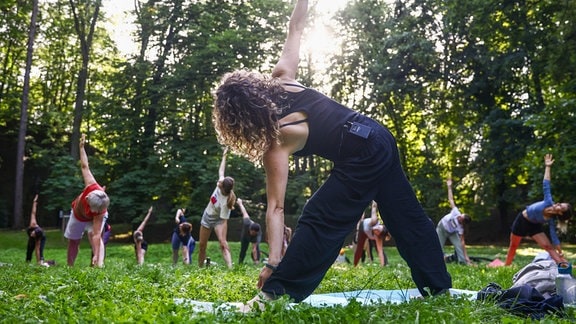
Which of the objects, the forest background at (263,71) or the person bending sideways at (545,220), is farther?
the forest background at (263,71)

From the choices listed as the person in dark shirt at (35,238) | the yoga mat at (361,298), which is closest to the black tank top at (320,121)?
the yoga mat at (361,298)

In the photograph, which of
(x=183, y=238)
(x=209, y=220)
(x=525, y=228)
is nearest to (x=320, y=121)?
(x=209, y=220)

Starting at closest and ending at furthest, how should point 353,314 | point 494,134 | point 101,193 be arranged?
point 353,314, point 101,193, point 494,134

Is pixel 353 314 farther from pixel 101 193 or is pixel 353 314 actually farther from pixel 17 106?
pixel 17 106

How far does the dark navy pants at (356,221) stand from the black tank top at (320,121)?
0.38 ft

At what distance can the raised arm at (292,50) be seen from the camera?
434 cm

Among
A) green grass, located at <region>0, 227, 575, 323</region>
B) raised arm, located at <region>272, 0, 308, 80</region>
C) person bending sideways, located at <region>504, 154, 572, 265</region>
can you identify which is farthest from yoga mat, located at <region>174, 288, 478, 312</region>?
person bending sideways, located at <region>504, 154, 572, 265</region>

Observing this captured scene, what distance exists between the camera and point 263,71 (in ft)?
88.7

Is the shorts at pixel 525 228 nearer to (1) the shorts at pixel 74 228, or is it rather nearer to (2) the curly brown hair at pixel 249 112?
(1) the shorts at pixel 74 228

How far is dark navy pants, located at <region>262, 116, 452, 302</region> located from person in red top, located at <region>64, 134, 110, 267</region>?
18.8 ft

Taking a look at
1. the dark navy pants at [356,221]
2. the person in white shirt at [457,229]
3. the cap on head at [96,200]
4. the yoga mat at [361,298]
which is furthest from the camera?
the person in white shirt at [457,229]

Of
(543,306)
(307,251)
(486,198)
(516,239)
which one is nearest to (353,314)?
(307,251)

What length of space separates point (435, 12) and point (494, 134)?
6.82 metres

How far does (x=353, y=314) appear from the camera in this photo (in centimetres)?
326
